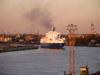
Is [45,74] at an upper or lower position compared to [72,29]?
lower

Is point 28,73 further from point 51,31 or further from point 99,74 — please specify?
point 51,31

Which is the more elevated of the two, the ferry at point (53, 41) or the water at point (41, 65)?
the ferry at point (53, 41)

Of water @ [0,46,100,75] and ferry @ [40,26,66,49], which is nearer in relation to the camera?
water @ [0,46,100,75]

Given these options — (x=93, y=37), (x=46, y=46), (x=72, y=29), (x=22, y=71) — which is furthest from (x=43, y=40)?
(x=93, y=37)

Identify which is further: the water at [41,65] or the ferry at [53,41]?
the ferry at [53,41]

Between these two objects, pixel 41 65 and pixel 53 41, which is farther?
pixel 53 41

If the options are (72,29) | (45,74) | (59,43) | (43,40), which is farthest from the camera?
(43,40)

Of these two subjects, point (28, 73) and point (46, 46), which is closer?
point (28, 73)

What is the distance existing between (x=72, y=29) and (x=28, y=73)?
7922 millimetres

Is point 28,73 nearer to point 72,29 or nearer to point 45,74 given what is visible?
point 45,74

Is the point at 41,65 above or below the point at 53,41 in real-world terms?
below

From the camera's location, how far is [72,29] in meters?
24.4

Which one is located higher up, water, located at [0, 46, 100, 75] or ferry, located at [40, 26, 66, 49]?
ferry, located at [40, 26, 66, 49]

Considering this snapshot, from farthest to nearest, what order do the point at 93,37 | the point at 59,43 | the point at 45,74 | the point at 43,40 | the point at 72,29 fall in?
the point at 93,37 < the point at 43,40 < the point at 59,43 < the point at 45,74 < the point at 72,29
